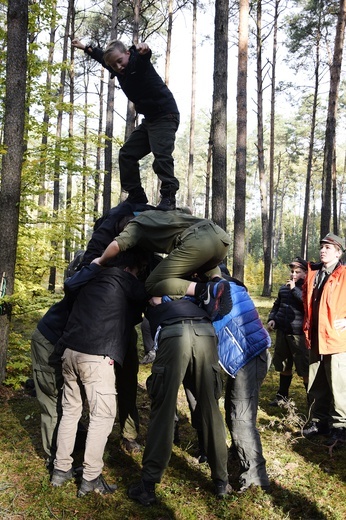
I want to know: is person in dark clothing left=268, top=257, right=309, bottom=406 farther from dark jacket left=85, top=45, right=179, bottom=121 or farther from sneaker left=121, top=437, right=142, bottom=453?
dark jacket left=85, top=45, right=179, bottom=121

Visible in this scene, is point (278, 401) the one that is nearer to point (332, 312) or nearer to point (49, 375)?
point (332, 312)

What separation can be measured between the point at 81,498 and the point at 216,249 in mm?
2281

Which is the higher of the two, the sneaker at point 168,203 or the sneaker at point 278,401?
the sneaker at point 168,203

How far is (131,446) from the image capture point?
4.09m

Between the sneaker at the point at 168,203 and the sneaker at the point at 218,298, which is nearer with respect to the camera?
the sneaker at the point at 218,298

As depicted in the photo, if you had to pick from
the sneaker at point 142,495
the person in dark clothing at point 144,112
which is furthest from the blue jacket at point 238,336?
the person in dark clothing at point 144,112

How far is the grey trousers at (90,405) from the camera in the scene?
3.22 m

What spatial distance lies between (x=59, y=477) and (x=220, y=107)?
19.5ft

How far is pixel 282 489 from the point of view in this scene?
347cm

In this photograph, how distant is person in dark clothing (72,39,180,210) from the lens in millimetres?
4055

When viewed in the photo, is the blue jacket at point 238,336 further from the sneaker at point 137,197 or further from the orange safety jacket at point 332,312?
the sneaker at point 137,197

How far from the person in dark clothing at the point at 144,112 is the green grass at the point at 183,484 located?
2.57 metres

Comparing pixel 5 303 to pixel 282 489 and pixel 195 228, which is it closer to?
pixel 195 228

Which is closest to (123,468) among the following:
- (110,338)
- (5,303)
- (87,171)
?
(110,338)
